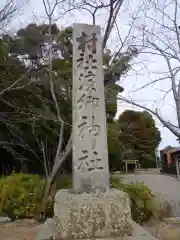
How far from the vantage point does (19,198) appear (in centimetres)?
750

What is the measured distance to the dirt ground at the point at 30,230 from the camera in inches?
214

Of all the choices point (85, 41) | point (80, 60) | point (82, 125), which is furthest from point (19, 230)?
point (85, 41)

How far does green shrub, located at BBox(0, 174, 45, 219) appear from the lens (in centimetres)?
740

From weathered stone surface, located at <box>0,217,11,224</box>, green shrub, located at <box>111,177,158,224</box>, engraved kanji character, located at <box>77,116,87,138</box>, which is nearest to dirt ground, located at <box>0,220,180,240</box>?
weathered stone surface, located at <box>0,217,11,224</box>

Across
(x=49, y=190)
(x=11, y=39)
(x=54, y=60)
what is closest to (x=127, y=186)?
(x=49, y=190)

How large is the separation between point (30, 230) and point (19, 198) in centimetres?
168

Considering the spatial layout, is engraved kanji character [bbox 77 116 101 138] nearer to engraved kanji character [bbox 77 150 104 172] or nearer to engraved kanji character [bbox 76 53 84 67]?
engraved kanji character [bbox 77 150 104 172]

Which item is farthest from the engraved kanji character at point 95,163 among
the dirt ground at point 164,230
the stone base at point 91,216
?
the dirt ground at point 164,230

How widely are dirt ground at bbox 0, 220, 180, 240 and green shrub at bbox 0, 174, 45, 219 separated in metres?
0.44

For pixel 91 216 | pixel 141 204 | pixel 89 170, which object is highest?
pixel 89 170

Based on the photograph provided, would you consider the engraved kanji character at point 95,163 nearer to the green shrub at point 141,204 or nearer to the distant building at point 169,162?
the green shrub at point 141,204

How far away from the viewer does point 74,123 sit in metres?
3.83

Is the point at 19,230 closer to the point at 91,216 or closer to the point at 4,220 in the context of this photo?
the point at 4,220

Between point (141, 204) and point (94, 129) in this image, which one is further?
point (141, 204)
